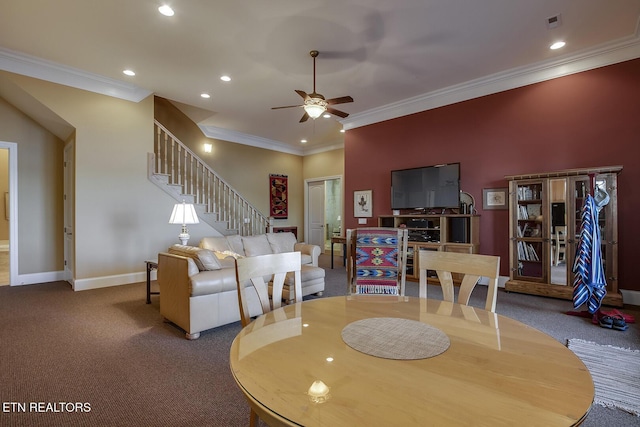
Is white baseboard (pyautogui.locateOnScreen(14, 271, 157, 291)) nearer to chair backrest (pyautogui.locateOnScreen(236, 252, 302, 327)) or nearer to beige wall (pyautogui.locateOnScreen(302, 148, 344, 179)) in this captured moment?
chair backrest (pyautogui.locateOnScreen(236, 252, 302, 327))

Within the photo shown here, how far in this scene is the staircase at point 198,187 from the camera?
529cm

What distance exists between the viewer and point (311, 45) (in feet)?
11.7

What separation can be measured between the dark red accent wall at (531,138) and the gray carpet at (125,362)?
125cm

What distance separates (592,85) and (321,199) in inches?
234

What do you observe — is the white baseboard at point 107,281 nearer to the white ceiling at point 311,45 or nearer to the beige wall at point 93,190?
the beige wall at point 93,190

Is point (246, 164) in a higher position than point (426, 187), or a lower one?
higher

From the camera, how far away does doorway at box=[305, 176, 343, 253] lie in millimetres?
8469

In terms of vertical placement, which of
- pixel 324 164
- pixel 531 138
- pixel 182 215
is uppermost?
pixel 324 164

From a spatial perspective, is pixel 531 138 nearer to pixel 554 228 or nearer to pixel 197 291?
pixel 554 228

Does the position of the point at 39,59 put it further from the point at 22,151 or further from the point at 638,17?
the point at 638,17

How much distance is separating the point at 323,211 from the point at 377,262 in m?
5.47

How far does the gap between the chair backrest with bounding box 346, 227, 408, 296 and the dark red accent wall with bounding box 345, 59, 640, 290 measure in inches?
92.2

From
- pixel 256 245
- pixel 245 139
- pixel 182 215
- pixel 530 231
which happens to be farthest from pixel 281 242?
pixel 245 139

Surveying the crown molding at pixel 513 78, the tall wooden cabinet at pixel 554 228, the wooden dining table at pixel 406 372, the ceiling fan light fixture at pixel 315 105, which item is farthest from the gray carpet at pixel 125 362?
the crown molding at pixel 513 78
